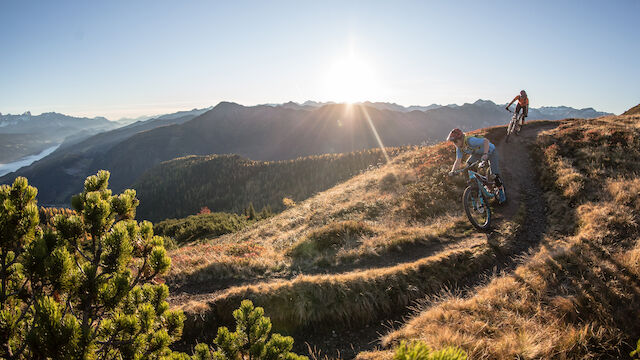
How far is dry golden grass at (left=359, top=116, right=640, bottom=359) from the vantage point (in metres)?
4.36

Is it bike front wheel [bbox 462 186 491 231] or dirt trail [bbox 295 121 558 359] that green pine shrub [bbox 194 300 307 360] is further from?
bike front wheel [bbox 462 186 491 231]

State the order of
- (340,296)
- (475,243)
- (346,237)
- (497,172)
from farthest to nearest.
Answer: (346,237) < (497,172) < (475,243) < (340,296)

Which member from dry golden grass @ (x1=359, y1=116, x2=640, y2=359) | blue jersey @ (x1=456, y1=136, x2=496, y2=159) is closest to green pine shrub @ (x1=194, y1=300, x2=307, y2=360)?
dry golden grass @ (x1=359, y1=116, x2=640, y2=359)

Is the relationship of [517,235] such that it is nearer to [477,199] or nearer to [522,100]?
[477,199]

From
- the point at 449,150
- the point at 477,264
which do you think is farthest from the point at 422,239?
the point at 449,150

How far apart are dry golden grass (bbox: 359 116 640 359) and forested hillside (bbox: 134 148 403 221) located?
84.8 meters

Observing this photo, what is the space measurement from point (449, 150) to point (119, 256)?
23.8 m

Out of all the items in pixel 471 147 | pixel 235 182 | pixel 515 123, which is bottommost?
pixel 235 182

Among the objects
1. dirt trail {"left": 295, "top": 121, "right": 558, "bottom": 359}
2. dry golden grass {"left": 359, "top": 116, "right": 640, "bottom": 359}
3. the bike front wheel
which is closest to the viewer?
dry golden grass {"left": 359, "top": 116, "right": 640, "bottom": 359}

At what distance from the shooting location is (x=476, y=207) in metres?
10.9

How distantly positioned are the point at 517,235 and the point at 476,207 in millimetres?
1650

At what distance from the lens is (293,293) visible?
7.59 m

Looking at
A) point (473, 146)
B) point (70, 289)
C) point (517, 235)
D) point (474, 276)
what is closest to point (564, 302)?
point (474, 276)

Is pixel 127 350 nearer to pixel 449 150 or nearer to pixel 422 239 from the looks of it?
pixel 422 239
